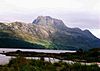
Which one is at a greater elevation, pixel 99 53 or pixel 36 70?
pixel 36 70

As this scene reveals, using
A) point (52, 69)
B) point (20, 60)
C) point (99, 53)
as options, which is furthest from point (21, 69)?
point (99, 53)

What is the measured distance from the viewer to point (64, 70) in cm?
3803

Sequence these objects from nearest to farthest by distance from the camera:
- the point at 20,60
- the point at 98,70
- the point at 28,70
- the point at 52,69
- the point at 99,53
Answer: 1. the point at 28,70
2. the point at 98,70
3. the point at 52,69
4. the point at 20,60
5. the point at 99,53

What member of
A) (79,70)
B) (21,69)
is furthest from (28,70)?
(79,70)

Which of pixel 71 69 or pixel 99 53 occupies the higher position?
pixel 71 69

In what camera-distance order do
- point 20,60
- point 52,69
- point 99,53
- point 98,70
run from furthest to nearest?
point 99,53 → point 20,60 → point 52,69 → point 98,70

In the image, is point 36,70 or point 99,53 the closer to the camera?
point 36,70

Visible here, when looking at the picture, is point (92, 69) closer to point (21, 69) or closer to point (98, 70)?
point (98, 70)

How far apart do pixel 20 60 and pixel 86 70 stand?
471 inches

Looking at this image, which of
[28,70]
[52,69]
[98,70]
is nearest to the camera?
[28,70]

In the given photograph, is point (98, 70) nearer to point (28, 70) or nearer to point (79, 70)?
point (79, 70)

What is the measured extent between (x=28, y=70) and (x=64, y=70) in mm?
8174

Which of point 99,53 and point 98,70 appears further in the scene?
point 99,53

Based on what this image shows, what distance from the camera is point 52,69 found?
126 feet
